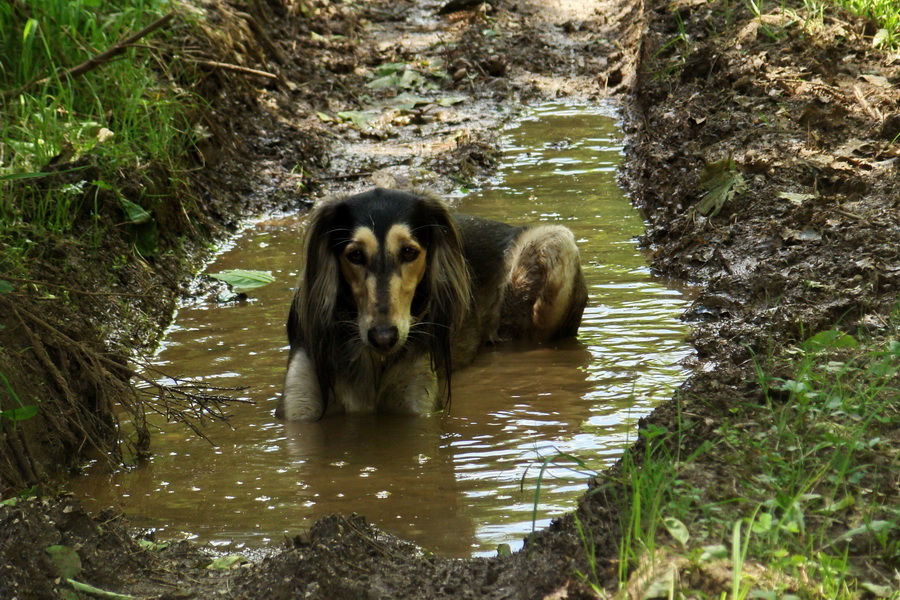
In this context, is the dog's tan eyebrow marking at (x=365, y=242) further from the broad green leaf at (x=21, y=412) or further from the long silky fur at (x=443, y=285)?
the broad green leaf at (x=21, y=412)

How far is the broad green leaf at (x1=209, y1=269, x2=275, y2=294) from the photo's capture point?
7.51 meters

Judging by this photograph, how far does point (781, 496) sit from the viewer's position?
3064 millimetres

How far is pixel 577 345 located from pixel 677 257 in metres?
1.40

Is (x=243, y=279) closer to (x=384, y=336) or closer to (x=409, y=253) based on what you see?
(x=409, y=253)

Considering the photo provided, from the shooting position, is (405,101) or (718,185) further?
(405,101)

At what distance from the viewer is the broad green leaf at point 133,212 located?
23.5 feet

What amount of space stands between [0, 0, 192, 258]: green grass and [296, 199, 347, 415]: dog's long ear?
168 cm

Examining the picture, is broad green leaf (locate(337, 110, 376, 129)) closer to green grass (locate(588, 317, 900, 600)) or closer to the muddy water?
the muddy water

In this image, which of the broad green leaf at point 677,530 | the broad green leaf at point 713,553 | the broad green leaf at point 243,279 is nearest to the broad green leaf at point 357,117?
the broad green leaf at point 243,279

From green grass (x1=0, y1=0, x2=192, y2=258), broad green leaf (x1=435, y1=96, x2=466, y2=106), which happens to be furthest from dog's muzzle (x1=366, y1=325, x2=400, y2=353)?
broad green leaf (x1=435, y1=96, x2=466, y2=106)

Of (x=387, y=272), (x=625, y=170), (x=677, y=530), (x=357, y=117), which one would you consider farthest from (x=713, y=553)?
(x=357, y=117)

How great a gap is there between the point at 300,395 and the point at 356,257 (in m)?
0.82

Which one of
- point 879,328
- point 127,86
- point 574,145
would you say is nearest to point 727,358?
point 879,328

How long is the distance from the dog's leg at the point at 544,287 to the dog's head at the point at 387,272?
116 cm
